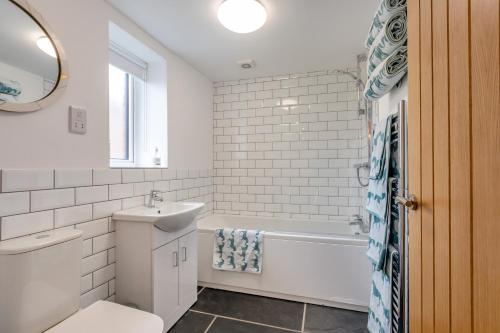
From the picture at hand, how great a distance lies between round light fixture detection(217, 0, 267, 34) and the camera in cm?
165

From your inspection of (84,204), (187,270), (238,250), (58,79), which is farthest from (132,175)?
(238,250)

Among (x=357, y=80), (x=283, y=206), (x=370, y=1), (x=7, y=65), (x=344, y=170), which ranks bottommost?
(x=283, y=206)

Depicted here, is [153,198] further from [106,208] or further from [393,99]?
[393,99]

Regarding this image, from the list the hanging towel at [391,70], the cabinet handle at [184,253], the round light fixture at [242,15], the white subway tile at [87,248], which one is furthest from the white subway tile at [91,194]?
the hanging towel at [391,70]

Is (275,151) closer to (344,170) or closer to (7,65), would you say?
(344,170)

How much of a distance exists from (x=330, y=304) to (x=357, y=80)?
2.27 m

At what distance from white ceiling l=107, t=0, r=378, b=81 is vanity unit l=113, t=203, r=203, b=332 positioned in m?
1.53

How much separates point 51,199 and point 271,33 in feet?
6.66

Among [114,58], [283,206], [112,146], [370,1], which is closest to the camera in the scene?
[370,1]

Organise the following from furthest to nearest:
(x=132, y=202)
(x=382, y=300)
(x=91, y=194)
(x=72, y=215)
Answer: (x=132, y=202)
(x=91, y=194)
(x=72, y=215)
(x=382, y=300)

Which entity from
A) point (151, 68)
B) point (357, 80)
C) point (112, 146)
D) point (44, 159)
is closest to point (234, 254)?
point (112, 146)

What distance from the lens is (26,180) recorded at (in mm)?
1195

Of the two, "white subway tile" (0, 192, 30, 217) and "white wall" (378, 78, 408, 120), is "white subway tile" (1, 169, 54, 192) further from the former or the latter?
"white wall" (378, 78, 408, 120)

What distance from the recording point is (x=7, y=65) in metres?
1.13
